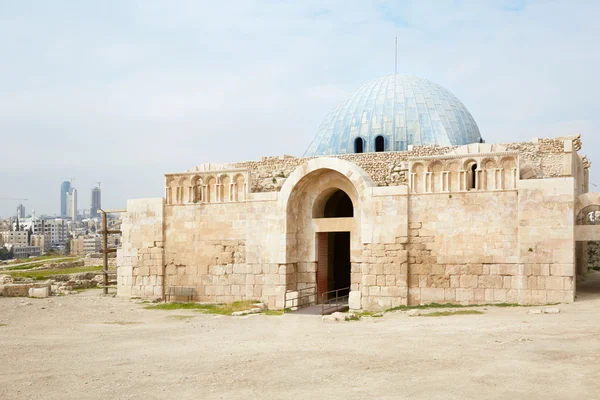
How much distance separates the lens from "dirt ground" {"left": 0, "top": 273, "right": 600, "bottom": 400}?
26.6ft

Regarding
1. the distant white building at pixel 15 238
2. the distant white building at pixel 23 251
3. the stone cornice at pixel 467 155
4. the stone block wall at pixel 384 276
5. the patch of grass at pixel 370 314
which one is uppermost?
the stone cornice at pixel 467 155

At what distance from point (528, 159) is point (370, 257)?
17.7 feet

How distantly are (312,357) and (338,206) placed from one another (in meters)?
12.5

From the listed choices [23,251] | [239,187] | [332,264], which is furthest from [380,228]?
[23,251]

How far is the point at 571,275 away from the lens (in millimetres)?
15359

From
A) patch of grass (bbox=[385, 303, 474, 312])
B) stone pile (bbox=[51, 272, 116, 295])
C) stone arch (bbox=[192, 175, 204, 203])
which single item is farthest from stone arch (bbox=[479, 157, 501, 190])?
stone pile (bbox=[51, 272, 116, 295])

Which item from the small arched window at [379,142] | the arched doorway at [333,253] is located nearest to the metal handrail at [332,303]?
the arched doorway at [333,253]

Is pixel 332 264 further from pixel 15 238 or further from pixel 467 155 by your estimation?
pixel 15 238

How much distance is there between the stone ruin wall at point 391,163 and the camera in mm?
17422

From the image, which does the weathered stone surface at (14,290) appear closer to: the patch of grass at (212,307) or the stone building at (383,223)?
the stone building at (383,223)

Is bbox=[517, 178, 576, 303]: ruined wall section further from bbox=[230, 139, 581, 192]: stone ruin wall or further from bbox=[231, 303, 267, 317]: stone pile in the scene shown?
bbox=[231, 303, 267, 317]: stone pile

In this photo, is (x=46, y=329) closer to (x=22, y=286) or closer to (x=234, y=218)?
(x=234, y=218)

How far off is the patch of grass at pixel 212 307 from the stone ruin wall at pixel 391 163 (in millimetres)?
3718

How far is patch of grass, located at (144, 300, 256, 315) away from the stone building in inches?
20.6
